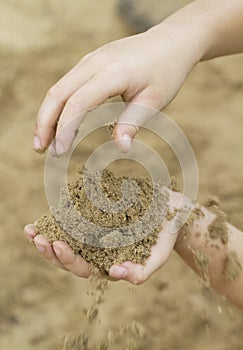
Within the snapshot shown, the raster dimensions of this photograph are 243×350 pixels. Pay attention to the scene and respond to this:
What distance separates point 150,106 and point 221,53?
0.36 m

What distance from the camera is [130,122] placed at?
1.06 meters

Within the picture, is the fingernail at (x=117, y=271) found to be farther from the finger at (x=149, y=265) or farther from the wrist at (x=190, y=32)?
the wrist at (x=190, y=32)

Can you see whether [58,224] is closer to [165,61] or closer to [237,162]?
[165,61]

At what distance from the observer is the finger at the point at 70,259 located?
1107 millimetres

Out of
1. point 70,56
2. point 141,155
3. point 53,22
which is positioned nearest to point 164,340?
point 141,155

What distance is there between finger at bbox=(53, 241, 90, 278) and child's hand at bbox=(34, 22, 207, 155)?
6.5 inches

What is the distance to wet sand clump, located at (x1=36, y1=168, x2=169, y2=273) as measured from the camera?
3.67ft

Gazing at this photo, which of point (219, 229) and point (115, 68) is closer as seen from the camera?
point (115, 68)

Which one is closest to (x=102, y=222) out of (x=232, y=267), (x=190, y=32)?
(x=232, y=267)

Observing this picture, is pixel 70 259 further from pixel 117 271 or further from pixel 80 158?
pixel 80 158

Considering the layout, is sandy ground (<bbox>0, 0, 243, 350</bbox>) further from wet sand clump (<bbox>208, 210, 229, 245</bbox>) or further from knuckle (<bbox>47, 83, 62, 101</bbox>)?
knuckle (<bbox>47, 83, 62, 101</bbox>)

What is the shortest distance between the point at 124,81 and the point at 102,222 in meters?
0.23

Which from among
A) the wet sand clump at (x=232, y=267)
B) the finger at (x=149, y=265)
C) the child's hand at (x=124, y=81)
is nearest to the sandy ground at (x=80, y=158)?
the wet sand clump at (x=232, y=267)

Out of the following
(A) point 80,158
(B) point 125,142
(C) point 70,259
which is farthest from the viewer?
(A) point 80,158
